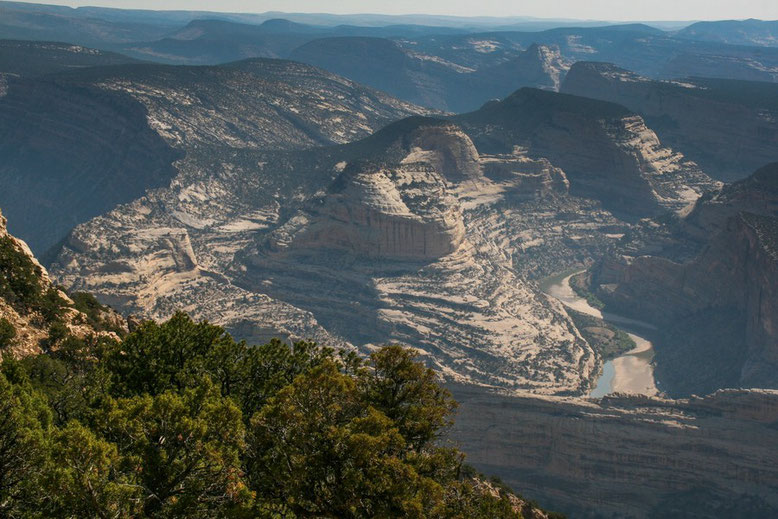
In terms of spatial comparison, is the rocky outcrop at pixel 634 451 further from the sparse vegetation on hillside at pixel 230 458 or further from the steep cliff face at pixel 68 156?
the steep cliff face at pixel 68 156

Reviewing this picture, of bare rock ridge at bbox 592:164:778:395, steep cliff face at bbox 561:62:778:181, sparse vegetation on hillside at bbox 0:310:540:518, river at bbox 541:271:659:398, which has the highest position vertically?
sparse vegetation on hillside at bbox 0:310:540:518

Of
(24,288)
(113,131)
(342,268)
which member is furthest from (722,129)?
(24,288)

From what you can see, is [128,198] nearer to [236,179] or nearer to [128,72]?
[236,179]

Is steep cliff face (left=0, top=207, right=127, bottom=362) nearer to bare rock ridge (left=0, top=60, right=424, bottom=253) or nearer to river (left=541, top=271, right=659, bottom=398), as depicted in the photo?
river (left=541, top=271, right=659, bottom=398)

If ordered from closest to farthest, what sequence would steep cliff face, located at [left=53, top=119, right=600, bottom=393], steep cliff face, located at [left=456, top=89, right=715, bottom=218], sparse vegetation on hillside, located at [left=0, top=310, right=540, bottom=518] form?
sparse vegetation on hillside, located at [left=0, top=310, right=540, bottom=518]
steep cliff face, located at [left=53, top=119, right=600, bottom=393]
steep cliff face, located at [left=456, top=89, right=715, bottom=218]

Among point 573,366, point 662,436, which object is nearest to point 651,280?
point 573,366

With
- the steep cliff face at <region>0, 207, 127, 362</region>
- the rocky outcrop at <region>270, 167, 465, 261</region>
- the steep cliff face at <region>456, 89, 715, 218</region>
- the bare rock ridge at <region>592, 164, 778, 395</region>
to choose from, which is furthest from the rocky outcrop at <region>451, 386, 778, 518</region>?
the steep cliff face at <region>456, 89, 715, 218</region>
